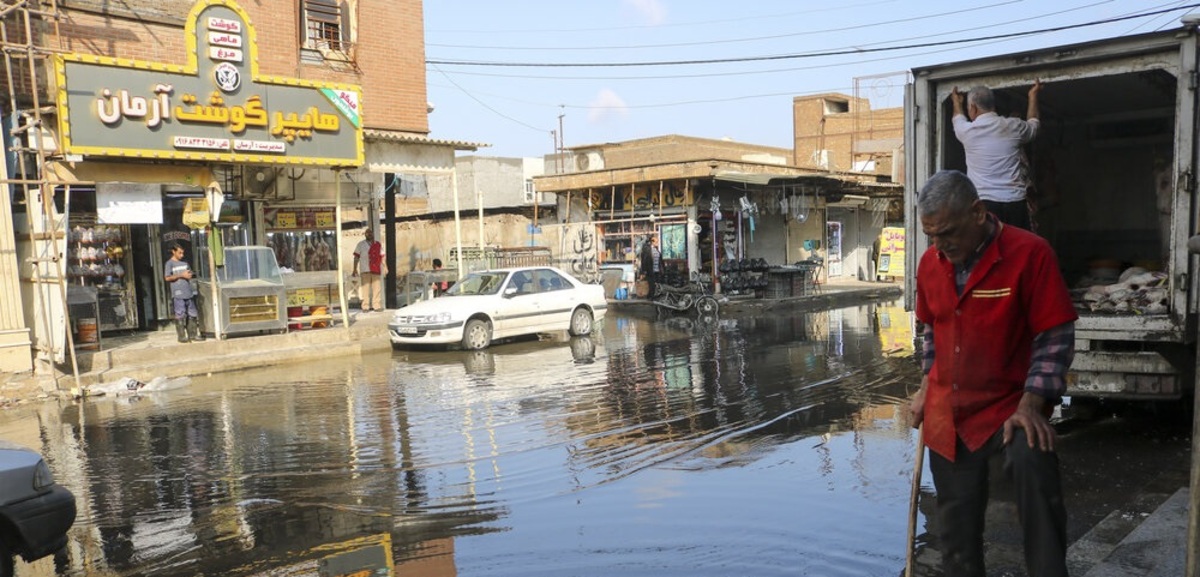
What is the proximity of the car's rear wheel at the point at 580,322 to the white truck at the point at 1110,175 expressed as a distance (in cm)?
922

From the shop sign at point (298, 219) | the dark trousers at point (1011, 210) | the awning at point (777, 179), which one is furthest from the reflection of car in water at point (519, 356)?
the awning at point (777, 179)

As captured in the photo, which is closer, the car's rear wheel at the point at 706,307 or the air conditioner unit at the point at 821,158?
the car's rear wheel at the point at 706,307

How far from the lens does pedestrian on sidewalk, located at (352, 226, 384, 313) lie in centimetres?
2080

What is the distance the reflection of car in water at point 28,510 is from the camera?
4.61m

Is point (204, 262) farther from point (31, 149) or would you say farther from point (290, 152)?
point (31, 149)

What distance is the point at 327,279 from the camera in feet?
58.1

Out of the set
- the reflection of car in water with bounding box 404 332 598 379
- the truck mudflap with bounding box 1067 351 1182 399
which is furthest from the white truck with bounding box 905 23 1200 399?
the reflection of car in water with bounding box 404 332 598 379

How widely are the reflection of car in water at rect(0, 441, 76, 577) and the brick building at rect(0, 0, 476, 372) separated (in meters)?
8.38

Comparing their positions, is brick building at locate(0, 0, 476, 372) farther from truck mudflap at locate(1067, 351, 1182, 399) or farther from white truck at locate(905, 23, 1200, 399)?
truck mudflap at locate(1067, 351, 1182, 399)

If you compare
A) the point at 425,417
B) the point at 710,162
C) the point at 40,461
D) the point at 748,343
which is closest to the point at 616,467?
the point at 425,417

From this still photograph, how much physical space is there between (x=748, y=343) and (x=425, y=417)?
783 cm

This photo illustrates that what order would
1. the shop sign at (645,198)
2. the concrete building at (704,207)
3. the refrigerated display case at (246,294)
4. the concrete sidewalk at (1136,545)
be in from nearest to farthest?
1. the concrete sidewalk at (1136,545)
2. the refrigerated display case at (246,294)
3. the concrete building at (704,207)
4. the shop sign at (645,198)

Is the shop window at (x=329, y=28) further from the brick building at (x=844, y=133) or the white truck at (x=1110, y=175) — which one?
the brick building at (x=844, y=133)

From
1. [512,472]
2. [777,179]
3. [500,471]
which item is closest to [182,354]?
[500,471]
